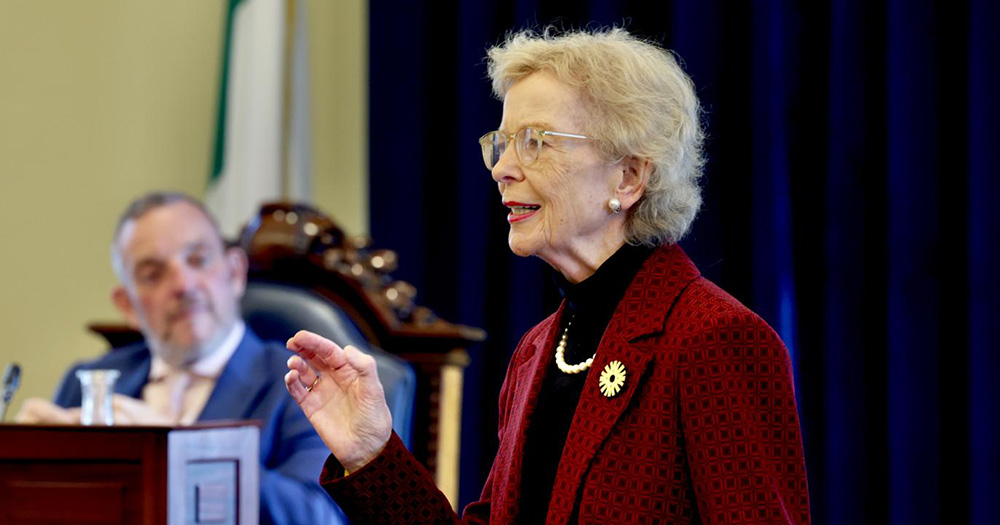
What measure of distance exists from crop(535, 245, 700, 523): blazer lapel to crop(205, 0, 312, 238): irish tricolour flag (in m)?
2.70

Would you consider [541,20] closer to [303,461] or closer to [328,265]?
[328,265]

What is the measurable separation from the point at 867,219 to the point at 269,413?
1.53m

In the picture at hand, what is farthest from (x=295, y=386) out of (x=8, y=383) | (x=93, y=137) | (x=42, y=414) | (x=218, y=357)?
(x=93, y=137)

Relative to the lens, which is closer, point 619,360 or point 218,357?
point 619,360

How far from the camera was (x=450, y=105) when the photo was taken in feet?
13.5

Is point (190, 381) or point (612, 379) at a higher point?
point (612, 379)

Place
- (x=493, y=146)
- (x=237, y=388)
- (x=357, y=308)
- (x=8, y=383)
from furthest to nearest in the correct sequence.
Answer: (x=357, y=308), (x=237, y=388), (x=8, y=383), (x=493, y=146)

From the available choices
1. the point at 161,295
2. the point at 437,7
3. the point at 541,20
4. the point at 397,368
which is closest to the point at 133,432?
the point at 397,368

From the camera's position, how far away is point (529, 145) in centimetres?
187

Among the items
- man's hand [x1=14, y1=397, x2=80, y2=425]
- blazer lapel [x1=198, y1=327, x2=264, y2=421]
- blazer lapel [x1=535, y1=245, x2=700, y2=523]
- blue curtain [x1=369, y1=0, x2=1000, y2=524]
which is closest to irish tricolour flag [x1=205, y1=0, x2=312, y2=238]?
blazer lapel [x1=198, y1=327, x2=264, y2=421]

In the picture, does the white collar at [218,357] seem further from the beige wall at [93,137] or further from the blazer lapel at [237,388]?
the beige wall at [93,137]

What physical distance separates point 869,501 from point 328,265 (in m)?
1.59

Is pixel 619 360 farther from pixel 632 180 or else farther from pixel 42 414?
pixel 42 414

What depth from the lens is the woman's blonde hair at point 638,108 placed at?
1852 millimetres
